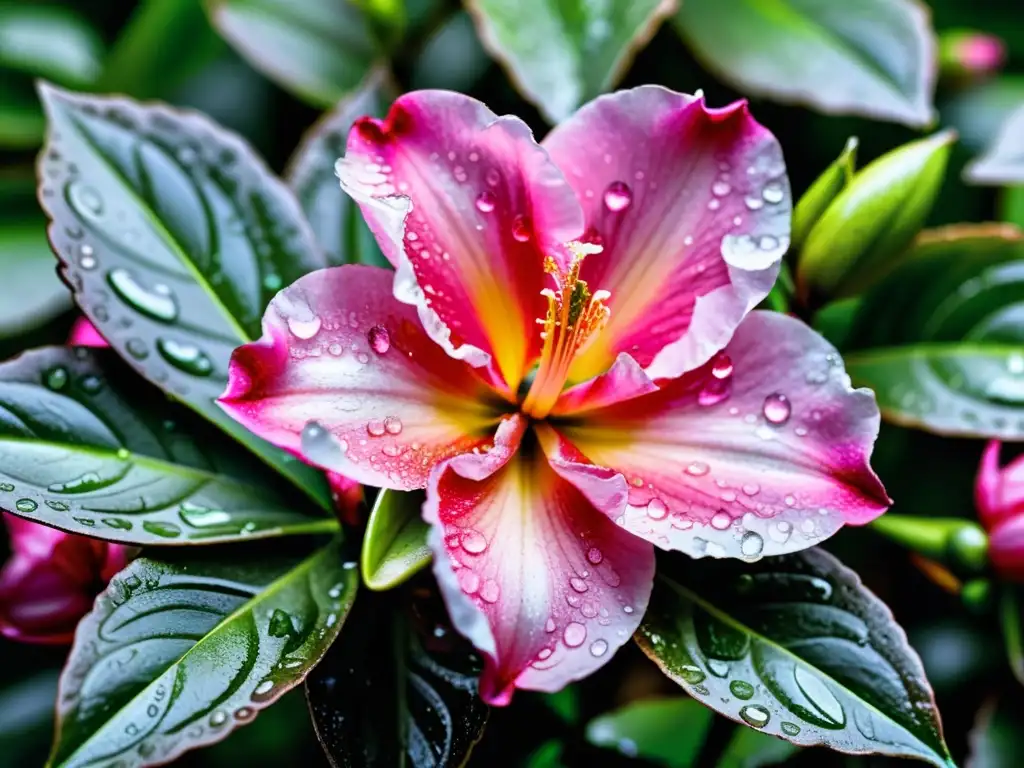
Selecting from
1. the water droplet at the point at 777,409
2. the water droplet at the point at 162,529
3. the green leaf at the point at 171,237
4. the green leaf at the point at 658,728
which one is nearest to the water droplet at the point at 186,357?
the green leaf at the point at 171,237

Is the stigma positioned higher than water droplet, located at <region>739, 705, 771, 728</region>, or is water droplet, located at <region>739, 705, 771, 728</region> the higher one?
the stigma

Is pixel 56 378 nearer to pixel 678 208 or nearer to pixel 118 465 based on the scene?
pixel 118 465

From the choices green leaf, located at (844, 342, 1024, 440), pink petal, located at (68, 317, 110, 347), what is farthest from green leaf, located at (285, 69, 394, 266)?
green leaf, located at (844, 342, 1024, 440)

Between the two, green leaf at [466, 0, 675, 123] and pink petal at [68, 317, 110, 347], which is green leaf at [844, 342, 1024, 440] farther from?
pink petal at [68, 317, 110, 347]

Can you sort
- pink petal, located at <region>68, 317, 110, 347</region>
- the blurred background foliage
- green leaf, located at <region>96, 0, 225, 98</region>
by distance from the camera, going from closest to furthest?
pink petal, located at <region>68, 317, 110, 347</region> → the blurred background foliage → green leaf, located at <region>96, 0, 225, 98</region>

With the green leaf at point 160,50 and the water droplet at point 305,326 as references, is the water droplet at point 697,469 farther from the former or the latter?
the green leaf at point 160,50

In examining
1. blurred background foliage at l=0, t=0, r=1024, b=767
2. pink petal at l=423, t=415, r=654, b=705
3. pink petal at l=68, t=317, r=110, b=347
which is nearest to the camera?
pink petal at l=423, t=415, r=654, b=705

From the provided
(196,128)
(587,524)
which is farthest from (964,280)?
(196,128)

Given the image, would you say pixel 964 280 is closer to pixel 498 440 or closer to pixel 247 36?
pixel 498 440
